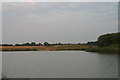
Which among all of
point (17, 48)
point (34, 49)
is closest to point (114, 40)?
point (34, 49)

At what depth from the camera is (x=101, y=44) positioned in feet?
164

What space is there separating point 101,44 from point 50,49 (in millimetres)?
17008

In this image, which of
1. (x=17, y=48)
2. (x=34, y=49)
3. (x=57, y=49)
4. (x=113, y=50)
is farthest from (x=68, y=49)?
(x=113, y=50)

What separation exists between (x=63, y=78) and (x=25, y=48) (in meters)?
47.9

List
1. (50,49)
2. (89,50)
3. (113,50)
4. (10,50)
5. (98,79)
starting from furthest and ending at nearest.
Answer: (50,49) < (10,50) < (89,50) < (113,50) < (98,79)

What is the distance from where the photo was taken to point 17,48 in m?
59.6

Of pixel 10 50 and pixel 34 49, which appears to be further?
pixel 34 49

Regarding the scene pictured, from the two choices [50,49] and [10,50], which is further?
[50,49]

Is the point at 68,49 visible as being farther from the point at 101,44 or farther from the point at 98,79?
the point at 98,79

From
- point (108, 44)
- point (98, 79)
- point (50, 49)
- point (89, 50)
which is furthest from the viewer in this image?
point (50, 49)

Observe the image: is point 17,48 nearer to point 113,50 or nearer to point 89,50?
point 89,50

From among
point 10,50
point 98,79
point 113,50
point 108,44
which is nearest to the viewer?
point 98,79

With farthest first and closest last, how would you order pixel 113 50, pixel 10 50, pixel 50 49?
1. pixel 50 49
2. pixel 10 50
3. pixel 113 50

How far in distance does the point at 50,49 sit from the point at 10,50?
487 inches
